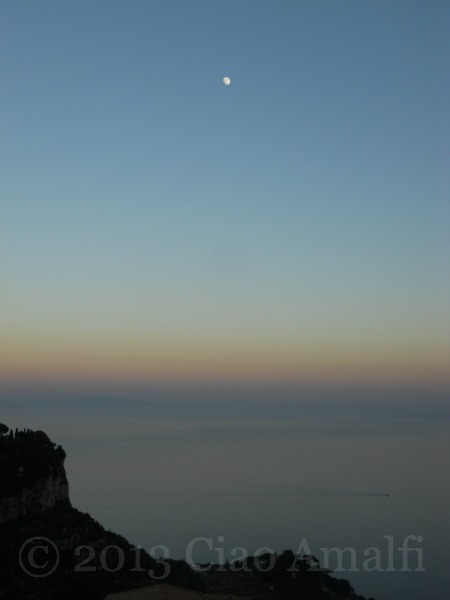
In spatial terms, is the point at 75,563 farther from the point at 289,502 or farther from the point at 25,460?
the point at 289,502

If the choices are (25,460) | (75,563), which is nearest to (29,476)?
(25,460)

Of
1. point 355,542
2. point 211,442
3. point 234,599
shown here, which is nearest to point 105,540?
point 234,599

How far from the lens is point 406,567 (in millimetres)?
33375

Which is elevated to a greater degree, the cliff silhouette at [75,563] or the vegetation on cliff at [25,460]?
the vegetation on cliff at [25,460]

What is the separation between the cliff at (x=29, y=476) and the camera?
24609 millimetres

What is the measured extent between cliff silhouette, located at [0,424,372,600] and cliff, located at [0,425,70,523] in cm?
4

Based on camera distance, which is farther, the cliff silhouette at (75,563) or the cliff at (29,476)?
the cliff at (29,476)

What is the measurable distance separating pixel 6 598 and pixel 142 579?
546cm

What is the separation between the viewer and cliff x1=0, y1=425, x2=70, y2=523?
2461 cm

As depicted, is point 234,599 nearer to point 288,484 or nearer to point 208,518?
point 208,518

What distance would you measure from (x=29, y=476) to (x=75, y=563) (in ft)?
19.5

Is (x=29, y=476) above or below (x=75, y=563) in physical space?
above

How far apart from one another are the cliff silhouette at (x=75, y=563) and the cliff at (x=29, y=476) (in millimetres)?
35

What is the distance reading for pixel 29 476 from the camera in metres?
26.2
